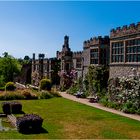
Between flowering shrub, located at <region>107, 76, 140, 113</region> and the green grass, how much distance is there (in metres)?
2.37

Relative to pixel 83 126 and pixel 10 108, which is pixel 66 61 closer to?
pixel 10 108

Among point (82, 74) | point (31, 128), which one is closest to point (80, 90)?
point (82, 74)

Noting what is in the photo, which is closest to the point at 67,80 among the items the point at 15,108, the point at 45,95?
the point at 45,95

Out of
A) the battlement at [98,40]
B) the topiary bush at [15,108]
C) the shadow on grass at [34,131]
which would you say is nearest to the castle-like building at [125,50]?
the battlement at [98,40]

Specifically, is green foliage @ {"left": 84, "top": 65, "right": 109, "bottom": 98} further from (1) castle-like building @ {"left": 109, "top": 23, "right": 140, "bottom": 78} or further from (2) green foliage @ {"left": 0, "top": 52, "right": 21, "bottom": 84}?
(2) green foliage @ {"left": 0, "top": 52, "right": 21, "bottom": 84}

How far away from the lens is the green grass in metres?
18.0

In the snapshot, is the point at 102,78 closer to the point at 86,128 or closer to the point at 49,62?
the point at 86,128

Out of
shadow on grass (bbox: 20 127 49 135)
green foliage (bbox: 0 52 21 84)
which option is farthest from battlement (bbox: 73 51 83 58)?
shadow on grass (bbox: 20 127 49 135)

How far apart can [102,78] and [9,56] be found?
42.3 meters

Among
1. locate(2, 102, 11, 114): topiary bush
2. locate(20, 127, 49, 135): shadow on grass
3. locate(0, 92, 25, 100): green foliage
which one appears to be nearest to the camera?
locate(20, 127, 49, 135): shadow on grass

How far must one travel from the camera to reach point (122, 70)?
3197cm

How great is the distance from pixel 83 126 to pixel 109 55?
18.8 m

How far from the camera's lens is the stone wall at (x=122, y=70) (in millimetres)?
29970

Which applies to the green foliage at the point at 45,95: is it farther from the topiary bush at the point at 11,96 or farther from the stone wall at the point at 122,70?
the stone wall at the point at 122,70
